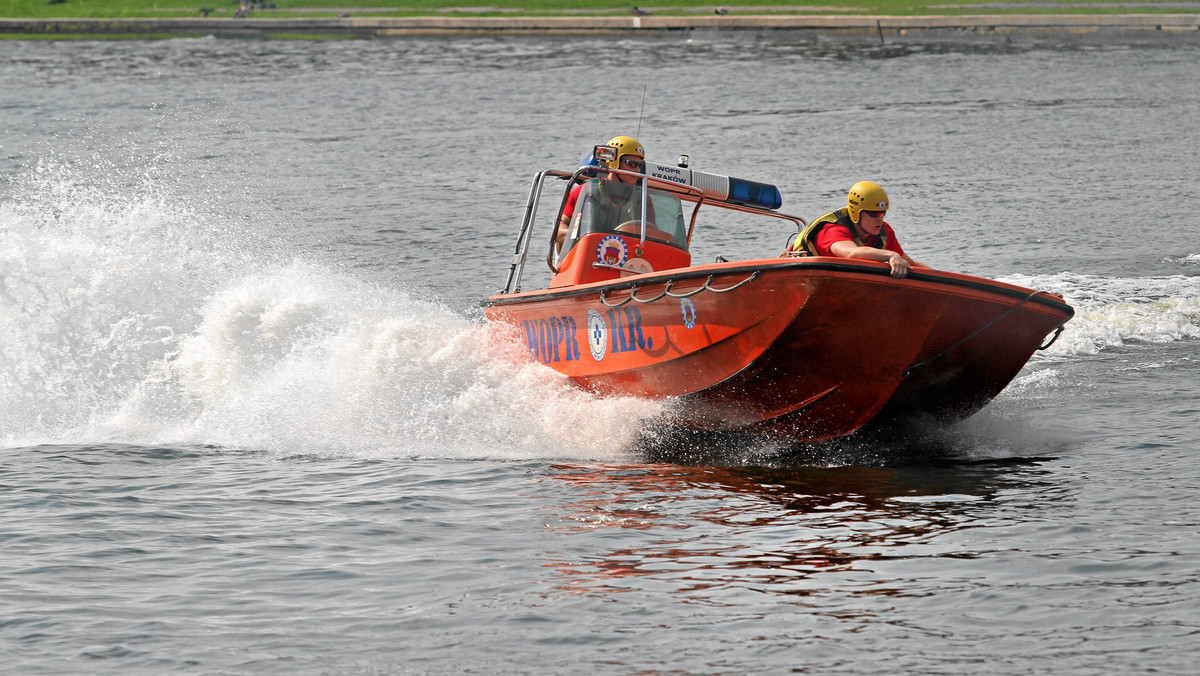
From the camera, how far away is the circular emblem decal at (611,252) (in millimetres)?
10359

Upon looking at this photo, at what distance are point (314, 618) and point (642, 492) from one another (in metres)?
2.67

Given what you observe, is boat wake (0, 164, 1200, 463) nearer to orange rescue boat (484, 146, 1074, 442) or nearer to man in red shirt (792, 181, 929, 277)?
orange rescue boat (484, 146, 1074, 442)

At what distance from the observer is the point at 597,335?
9844 millimetres

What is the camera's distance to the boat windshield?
1049 cm

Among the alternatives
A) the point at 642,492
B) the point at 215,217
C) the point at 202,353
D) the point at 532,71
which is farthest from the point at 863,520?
the point at 532,71

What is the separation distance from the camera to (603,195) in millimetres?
10516

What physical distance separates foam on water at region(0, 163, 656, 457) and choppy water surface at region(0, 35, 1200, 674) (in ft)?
0.11

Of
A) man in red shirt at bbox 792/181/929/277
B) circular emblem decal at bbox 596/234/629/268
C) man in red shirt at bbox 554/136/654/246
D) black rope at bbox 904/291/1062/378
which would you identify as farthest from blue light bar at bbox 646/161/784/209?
A: black rope at bbox 904/291/1062/378

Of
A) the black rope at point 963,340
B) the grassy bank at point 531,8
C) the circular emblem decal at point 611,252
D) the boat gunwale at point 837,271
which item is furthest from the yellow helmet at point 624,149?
the grassy bank at point 531,8

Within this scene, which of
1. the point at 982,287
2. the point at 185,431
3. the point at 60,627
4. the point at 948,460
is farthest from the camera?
the point at 185,431

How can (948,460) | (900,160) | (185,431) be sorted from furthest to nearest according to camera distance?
(900,160) < (185,431) < (948,460)

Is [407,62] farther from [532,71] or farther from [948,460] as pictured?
[948,460]

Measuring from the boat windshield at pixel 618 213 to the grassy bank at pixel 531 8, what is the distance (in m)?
30.5

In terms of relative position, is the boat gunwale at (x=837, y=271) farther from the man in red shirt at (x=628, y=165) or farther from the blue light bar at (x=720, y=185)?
the blue light bar at (x=720, y=185)
